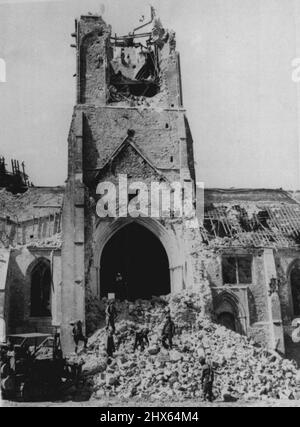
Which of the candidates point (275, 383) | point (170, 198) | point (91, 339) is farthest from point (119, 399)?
point (170, 198)

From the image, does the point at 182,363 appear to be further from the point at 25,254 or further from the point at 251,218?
the point at 251,218

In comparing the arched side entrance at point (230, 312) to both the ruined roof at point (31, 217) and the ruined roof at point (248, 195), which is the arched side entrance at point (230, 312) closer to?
the ruined roof at point (248, 195)

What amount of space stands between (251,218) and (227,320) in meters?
6.66

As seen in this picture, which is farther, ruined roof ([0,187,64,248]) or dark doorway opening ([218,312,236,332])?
ruined roof ([0,187,64,248])

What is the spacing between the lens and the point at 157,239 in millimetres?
26484

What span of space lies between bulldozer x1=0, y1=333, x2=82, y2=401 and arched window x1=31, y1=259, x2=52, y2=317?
9173mm

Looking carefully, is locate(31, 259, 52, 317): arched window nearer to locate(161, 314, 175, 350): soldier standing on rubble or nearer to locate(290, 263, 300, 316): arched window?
locate(161, 314, 175, 350): soldier standing on rubble

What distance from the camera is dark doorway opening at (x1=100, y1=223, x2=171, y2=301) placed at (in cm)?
2625

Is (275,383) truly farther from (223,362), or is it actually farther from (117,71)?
(117,71)

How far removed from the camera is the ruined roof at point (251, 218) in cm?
2914

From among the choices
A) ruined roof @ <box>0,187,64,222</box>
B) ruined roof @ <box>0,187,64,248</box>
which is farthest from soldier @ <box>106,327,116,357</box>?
ruined roof @ <box>0,187,64,222</box>

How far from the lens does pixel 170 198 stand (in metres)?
26.0

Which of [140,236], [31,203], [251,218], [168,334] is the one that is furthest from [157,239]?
[31,203]

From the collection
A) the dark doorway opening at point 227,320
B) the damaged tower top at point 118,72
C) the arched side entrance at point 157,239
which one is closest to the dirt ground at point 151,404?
the arched side entrance at point 157,239
